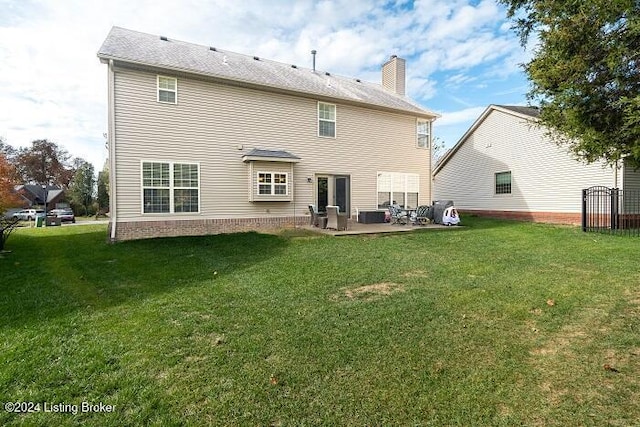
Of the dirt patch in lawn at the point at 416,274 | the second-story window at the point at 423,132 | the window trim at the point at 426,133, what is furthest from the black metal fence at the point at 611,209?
the dirt patch in lawn at the point at 416,274

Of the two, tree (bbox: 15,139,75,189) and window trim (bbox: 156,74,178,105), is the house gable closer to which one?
window trim (bbox: 156,74,178,105)

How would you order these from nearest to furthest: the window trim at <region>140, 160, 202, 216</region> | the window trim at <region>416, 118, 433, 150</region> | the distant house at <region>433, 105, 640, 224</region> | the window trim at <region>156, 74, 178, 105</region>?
the window trim at <region>140, 160, 202, 216</region>, the window trim at <region>156, 74, 178, 105</region>, the distant house at <region>433, 105, 640, 224</region>, the window trim at <region>416, 118, 433, 150</region>

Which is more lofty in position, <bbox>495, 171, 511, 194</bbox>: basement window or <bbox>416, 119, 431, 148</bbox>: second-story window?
<bbox>416, 119, 431, 148</bbox>: second-story window

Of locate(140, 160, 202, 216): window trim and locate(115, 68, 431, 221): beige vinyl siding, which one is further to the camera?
locate(140, 160, 202, 216): window trim

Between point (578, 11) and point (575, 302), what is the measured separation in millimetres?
3977

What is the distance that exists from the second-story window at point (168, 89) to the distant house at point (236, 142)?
0.03 meters

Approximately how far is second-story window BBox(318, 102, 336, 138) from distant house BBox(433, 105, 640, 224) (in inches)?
299

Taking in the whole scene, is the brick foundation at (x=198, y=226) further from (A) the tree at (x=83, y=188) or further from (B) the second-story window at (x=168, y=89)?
(A) the tree at (x=83, y=188)

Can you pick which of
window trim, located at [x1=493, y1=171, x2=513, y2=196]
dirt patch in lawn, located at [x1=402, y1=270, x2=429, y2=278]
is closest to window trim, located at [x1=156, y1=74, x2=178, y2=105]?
dirt patch in lawn, located at [x1=402, y1=270, x2=429, y2=278]

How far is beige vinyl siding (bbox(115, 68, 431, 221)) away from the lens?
34.4ft

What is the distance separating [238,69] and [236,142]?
9.95 feet

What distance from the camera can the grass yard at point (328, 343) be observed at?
2.40m

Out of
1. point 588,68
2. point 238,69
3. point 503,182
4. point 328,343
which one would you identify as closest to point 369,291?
point 328,343

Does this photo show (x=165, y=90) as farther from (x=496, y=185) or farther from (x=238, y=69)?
(x=496, y=185)
